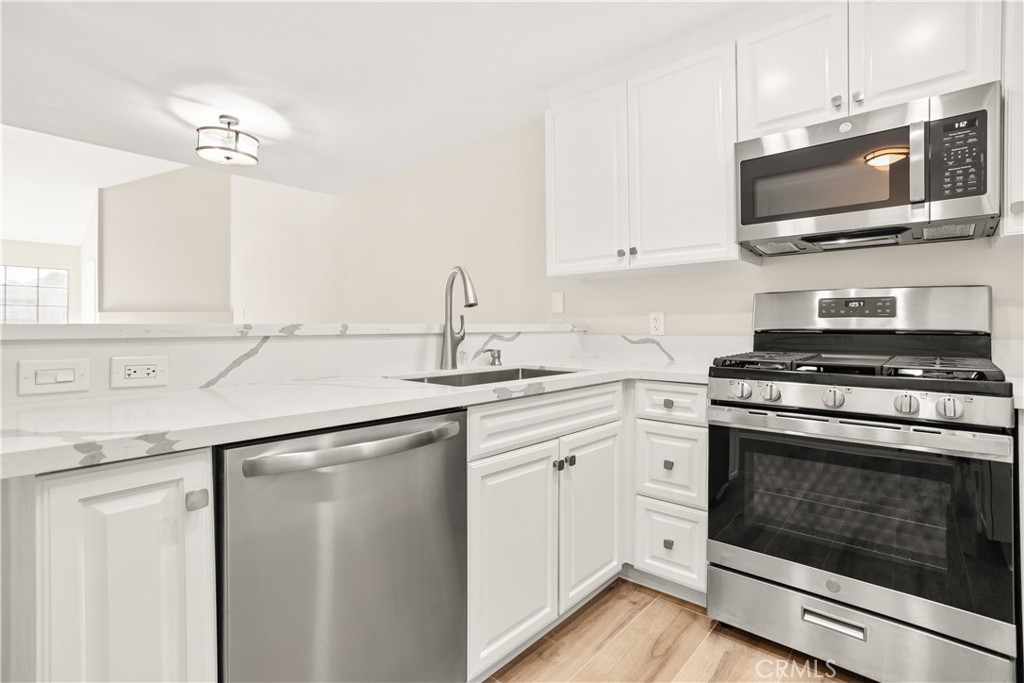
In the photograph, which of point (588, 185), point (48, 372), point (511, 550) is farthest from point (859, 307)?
point (48, 372)

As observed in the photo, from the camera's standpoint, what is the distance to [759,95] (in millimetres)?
1918

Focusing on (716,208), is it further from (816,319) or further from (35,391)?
(35,391)

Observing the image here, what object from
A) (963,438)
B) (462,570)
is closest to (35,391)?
(462,570)

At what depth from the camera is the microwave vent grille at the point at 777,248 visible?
76.3 inches

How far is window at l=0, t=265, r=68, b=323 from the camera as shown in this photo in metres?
7.24

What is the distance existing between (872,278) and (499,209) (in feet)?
6.90

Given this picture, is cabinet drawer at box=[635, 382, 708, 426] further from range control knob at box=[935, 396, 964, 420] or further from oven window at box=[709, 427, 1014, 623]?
range control knob at box=[935, 396, 964, 420]

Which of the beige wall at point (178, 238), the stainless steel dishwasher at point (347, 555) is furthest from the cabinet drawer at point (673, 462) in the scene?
the beige wall at point (178, 238)

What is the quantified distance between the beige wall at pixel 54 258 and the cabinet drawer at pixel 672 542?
29.4ft

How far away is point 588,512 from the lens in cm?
181

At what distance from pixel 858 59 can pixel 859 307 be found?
883mm

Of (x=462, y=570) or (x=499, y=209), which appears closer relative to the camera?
(x=462, y=570)

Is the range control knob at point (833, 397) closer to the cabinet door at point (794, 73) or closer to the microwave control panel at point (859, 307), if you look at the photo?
the microwave control panel at point (859, 307)

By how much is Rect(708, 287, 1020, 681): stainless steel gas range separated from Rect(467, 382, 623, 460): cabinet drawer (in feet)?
1.26
